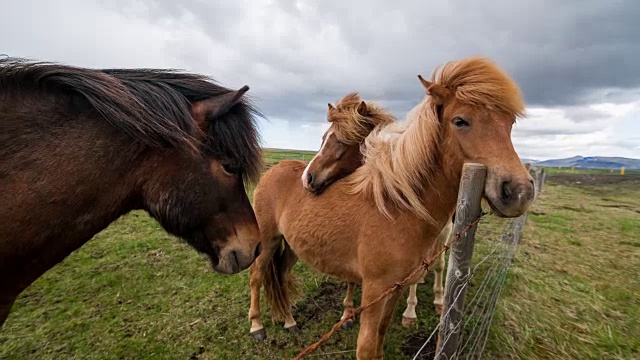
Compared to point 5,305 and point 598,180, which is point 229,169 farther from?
point 598,180

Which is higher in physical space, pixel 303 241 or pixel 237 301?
pixel 303 241

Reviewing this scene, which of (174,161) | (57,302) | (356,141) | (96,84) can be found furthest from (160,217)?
(57,302)

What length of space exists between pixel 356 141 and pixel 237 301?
285cm

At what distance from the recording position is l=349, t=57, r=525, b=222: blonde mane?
2102 millimetres

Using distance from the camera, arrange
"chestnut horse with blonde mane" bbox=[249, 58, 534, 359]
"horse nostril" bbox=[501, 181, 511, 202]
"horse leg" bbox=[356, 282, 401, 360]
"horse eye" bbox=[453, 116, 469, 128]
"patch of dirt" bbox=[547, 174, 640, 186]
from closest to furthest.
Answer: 1. "horse nostril" bbox=[501, 181, 511, 202]
2. "chestnut horse with blonde mane" bbox=[249, 58, 534, 359]
3. "horse eye" bbox=[453, 116, 469, 128]
4. "horse leg" bbox=[356, 282, 401, 360]
5. "patch of dirt" bbox=[547, 174, 640, 186]

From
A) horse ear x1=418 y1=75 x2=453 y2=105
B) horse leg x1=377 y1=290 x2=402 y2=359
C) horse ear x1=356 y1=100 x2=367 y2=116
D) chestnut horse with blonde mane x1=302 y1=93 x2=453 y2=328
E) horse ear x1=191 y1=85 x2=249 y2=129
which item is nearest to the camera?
horse ear x1=191 y1=85 x2=249 y2=129

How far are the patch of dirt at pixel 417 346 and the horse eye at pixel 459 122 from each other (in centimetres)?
238

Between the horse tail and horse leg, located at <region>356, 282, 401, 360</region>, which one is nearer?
horse leg, located at <region>356, 282, 401, 360</region>

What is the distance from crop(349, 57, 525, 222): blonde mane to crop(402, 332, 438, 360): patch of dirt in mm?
1799

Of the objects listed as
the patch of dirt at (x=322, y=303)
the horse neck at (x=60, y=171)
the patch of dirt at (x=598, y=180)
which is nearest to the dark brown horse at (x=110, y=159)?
the horse neck at (x=60, y=171)

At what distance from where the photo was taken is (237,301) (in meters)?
4.38

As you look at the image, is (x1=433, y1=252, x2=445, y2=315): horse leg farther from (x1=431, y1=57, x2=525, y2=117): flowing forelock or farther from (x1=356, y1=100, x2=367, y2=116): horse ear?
(x1=431, y1=57, x2=525, y2=117): flowing forelock

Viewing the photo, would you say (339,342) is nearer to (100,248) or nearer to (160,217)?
(160,217)

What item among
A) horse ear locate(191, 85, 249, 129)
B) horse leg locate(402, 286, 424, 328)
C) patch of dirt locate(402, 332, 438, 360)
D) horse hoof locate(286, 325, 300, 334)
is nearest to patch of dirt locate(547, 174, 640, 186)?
horse leg locate(402, 286, 424, 328)
